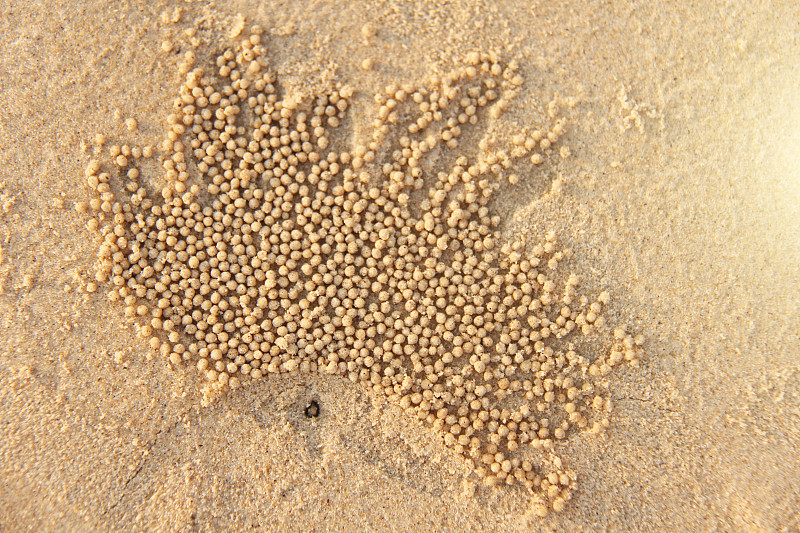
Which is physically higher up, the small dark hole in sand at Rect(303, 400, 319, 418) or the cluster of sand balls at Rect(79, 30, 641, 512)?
the cluster of sand balls at Rect(79, 30, 641, 512)

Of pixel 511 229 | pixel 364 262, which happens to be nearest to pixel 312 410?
pixel 364 262

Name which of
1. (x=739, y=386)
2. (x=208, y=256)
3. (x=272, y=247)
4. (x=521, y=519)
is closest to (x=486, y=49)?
(x=272, y=247)

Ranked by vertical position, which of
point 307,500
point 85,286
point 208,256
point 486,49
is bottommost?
point 307,500

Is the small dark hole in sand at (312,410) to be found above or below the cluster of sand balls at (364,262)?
below

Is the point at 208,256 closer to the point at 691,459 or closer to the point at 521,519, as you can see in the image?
the point at 521,519
